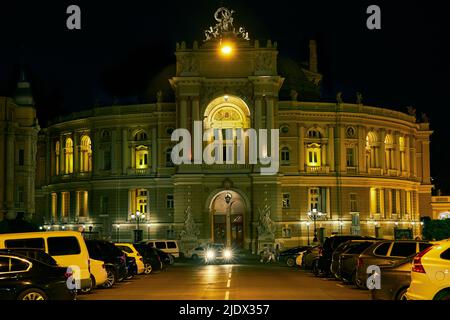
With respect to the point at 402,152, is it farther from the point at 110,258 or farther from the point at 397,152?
the point at 110,258

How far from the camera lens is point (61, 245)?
3073cm

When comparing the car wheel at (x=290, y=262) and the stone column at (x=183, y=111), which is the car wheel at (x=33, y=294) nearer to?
the car wheel at (x=290, y=262)

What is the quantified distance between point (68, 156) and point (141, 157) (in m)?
12.1

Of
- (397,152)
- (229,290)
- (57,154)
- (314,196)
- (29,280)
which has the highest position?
(57,154)

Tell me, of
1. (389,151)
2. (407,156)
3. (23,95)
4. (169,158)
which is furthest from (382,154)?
(23,95)

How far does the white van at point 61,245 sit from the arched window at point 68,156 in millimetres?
73127

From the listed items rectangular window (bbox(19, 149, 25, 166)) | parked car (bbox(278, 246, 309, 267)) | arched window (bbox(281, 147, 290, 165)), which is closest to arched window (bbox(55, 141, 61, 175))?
rectangular window (bbox(19, 149, 25, 166))

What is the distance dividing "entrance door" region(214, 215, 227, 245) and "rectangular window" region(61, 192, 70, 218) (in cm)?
2173

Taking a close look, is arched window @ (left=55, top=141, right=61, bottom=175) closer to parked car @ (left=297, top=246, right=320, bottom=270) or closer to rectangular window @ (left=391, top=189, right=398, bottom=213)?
rectangular window @ (left=391, top=189, right=398, bottom=213)

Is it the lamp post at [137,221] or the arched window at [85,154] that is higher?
the arched window at [85,154]

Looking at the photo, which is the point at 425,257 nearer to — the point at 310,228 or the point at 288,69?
the point at 310,228

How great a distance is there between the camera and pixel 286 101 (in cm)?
9500

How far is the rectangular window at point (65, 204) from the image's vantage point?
103125mm

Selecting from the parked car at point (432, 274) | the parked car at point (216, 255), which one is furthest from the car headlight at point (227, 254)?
the parked car at point (432, 274)
